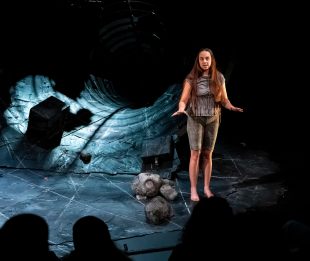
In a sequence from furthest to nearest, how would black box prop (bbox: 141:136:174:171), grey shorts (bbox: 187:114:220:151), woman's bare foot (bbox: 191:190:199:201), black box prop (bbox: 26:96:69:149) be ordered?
1. black box prop (bbox: 26:96:69:149)
2. black box prop (bbox: 141:136:174:171)
3. woman's bare foot (bbox: 191:190:199:201)
4. grey shorts (bbox: 187:114:220:151)

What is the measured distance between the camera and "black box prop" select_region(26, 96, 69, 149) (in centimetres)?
810

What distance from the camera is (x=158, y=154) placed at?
Answer: 7.28 meters

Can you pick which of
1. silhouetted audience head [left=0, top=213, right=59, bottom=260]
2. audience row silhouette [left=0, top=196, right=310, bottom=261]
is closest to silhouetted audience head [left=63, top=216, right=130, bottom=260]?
audience row silhouette [left=0, top=196, right=310, bottom=261]

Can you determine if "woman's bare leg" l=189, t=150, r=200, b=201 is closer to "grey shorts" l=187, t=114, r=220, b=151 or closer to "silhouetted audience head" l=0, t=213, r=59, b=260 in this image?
"grey shorts" l=187, t=114, r=220, b=151

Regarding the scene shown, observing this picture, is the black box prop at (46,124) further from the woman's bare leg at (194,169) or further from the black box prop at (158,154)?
the woman's bare leg at (194,169)

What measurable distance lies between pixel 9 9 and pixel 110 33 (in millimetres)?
2362

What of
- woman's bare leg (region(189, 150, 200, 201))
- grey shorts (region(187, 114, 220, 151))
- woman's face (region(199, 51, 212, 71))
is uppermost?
woman's face (region(199, 51, 212, 71))

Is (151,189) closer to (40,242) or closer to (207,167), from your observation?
(207,167)

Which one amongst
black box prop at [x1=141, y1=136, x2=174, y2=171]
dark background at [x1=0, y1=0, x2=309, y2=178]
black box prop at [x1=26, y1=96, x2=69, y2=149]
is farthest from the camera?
black box prop at [x1=26, y1=96, x2=69, y2=149]

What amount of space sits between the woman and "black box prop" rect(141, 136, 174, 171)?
4.95 feet

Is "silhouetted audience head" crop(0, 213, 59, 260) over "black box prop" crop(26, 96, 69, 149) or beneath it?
beneath

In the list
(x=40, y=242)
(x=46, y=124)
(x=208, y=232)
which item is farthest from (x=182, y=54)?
(x=40, y=242)

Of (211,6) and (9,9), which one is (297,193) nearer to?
(211,6)

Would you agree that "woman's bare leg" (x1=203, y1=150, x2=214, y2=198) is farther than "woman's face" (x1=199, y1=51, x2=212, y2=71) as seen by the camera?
Yes
